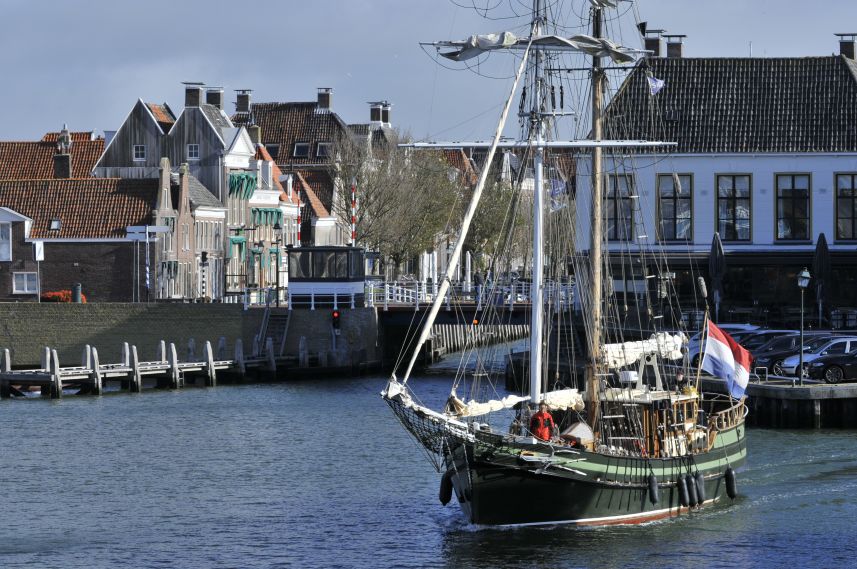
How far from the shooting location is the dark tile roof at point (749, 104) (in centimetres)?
7719

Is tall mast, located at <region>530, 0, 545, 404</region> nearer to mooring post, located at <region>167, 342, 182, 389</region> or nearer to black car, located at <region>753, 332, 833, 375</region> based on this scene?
black car, located at <region>753, 332, 833, 375</region>

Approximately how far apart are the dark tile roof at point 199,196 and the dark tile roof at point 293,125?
24.7m

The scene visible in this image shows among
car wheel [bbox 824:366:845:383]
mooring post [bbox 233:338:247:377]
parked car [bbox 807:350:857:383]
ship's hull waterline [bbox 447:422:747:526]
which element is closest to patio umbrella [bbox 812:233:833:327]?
parked car [bbox 807:350:857:383]

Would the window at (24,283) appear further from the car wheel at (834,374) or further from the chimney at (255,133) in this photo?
the car wheel at (834,374)

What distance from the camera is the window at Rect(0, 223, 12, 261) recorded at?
88.2 metres

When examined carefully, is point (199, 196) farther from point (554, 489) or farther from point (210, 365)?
point (554, 489)

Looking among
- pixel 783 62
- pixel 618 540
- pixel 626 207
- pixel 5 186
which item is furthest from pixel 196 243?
pixel 618 540

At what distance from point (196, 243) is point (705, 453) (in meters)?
56.6

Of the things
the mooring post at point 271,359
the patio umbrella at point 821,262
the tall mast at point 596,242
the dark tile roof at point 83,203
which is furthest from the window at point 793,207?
the tall mast at point 596,242

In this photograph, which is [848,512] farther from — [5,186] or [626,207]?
[5,186]

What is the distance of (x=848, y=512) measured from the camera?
41875mm

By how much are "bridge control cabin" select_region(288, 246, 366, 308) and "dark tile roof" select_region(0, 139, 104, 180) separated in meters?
27.9

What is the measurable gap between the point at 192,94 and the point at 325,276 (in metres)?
28.8

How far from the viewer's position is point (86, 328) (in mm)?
82062
